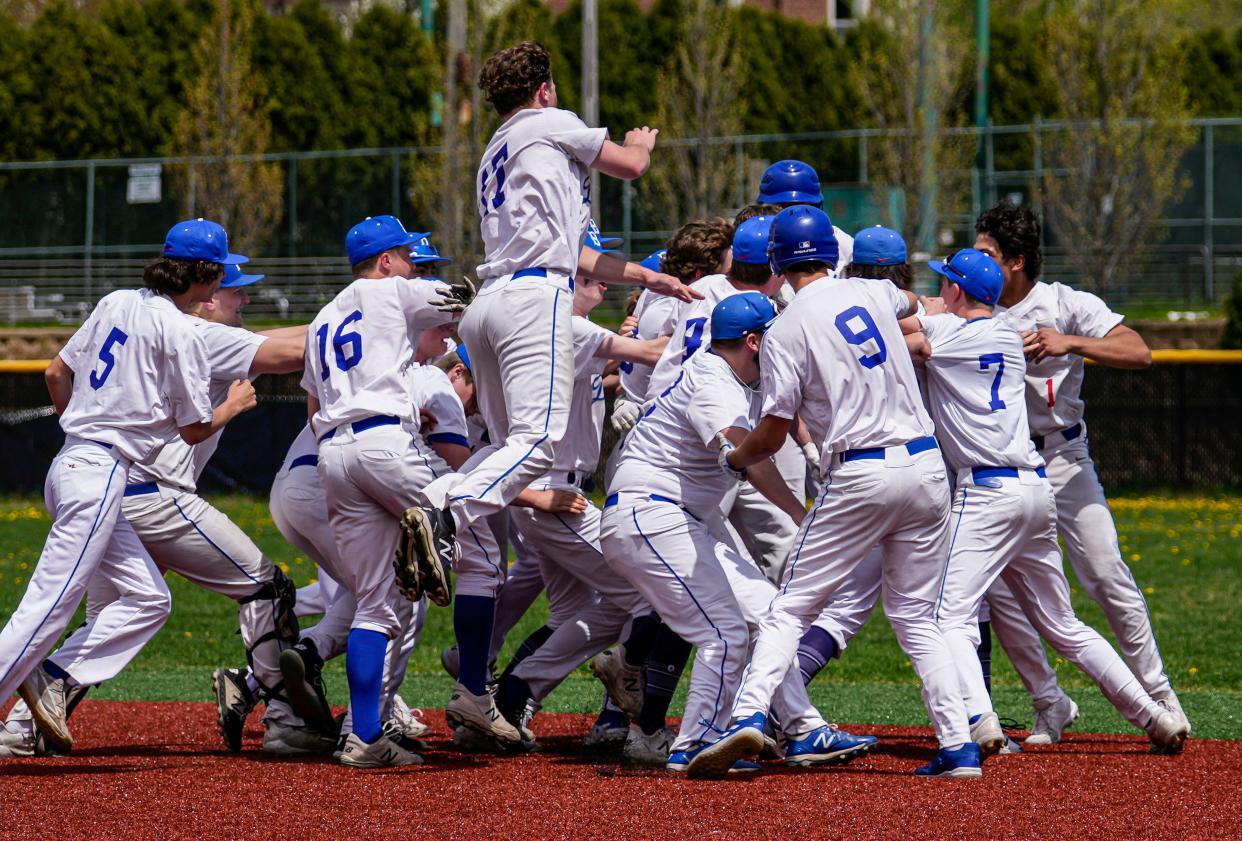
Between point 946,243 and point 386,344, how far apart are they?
20992 millimetres

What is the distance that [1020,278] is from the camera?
757 centimetres

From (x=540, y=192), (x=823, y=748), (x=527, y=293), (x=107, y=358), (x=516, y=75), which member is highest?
(x=516, y=75)

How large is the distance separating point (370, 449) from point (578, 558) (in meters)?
1.10

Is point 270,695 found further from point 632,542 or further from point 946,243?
point 946,243

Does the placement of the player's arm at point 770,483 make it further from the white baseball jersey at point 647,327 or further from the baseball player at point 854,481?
the white baseball jersey at point 647,327

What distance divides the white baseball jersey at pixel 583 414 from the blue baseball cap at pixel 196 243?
152cm

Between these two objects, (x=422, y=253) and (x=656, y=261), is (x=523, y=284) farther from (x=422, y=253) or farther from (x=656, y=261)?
(x=656, y=261)

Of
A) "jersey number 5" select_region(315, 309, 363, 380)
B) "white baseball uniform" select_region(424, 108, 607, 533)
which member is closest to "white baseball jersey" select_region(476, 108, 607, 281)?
"white baseball uniform" select_region(424, 108, 607, 533)

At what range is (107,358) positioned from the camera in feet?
21.4

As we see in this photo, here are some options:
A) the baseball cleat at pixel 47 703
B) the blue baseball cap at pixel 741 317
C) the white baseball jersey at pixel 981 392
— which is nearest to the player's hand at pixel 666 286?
the blue baseball cap at pixel 741 317

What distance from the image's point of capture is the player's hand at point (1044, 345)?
720 cm

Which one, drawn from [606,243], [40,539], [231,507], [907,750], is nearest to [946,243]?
[231,507]

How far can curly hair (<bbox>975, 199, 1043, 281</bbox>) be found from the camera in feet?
24.4

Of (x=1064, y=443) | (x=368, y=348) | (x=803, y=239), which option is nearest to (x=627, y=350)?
(x=803, y=239)
